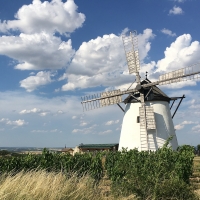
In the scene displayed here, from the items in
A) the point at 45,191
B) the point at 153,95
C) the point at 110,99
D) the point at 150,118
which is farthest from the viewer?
the point at 110,99

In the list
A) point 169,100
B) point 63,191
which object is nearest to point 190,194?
point 63,191

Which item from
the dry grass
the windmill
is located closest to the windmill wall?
the windmill

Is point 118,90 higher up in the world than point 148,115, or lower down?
higher up

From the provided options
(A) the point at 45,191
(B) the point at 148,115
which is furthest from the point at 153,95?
(A) the point at 45,191

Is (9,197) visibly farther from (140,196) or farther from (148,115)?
(148,115)

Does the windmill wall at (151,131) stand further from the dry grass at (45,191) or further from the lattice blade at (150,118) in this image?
the dry grass at (45,191)

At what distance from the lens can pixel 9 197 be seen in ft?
18.8

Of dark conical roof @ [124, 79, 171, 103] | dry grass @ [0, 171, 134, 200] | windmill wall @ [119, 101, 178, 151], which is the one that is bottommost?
dry grass @ [0, 171, 134, 200]

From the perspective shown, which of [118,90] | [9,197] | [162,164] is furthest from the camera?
[118,90]

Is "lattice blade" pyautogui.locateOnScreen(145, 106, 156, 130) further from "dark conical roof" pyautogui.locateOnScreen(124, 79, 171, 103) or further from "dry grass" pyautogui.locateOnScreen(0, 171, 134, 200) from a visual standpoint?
"dry grass" pyautogui.locateOnScreen(0, 171, 134, 200)

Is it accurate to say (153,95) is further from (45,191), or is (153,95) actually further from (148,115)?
(45,191)

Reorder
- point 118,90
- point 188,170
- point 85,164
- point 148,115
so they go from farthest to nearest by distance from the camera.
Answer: point 118,90
point 148,115
point 85,164
point 188,170

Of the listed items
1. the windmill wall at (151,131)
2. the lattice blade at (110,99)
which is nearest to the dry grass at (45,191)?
the windmill wall at (151,131)

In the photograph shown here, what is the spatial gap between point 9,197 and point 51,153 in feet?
38.0
